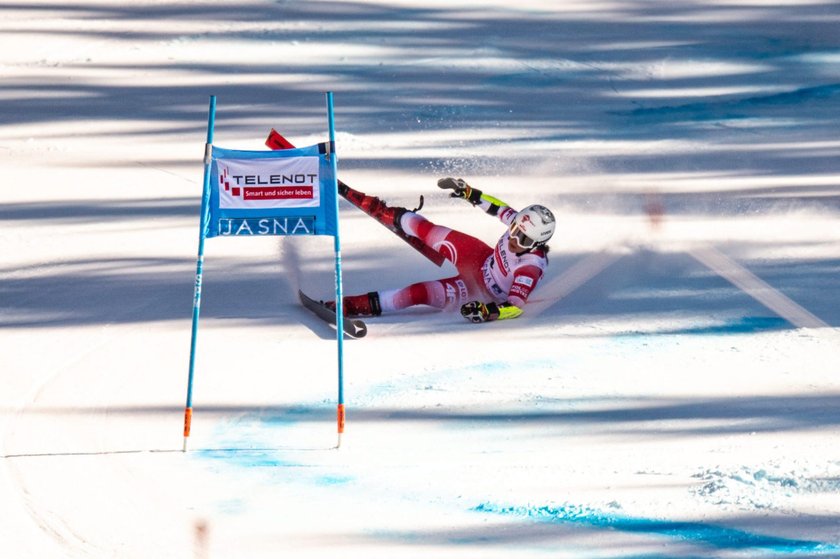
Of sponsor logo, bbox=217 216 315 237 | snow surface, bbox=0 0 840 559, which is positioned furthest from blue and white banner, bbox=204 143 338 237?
snow surface, bbox=0 0 840 559

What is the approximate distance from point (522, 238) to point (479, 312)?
0.64m

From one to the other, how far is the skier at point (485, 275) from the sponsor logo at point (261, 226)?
1763 millimetres

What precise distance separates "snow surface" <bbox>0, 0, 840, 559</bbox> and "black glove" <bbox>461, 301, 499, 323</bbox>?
12 centimetres

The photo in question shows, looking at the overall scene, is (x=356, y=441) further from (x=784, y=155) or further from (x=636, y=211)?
(x=784, y=155)

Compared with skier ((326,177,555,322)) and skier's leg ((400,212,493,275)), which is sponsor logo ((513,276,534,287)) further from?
skier's leg ((400,212,493,275))

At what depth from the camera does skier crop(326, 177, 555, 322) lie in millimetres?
8789

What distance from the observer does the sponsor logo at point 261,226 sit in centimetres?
710

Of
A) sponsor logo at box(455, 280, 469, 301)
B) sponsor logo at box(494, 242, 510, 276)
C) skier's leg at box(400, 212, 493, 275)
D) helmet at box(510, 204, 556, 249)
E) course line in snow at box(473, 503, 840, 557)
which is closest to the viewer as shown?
course line in snow at box(473, 503, 840, 557)

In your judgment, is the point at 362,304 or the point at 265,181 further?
the point at 362,304

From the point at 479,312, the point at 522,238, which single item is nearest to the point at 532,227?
the point at 522,238

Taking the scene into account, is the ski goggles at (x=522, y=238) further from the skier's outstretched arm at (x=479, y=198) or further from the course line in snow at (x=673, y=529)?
the course line in snow at (x=673, y=529)

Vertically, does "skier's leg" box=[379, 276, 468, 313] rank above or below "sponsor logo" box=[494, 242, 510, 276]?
below

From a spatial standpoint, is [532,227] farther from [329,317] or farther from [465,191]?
[329,317]

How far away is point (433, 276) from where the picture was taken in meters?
9.70
